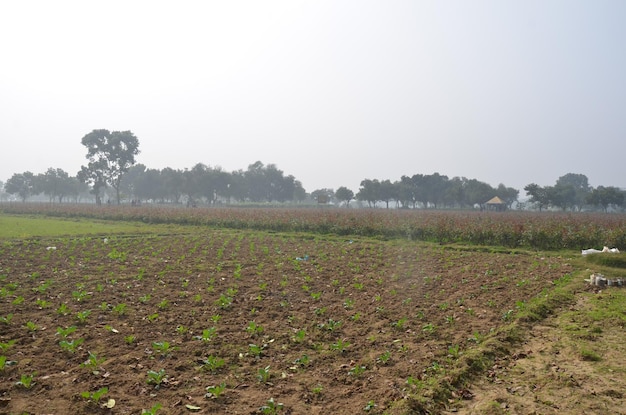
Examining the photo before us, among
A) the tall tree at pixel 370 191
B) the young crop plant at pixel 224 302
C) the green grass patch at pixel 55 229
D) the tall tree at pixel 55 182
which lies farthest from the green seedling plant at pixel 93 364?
the tall tree at pixel 55 182

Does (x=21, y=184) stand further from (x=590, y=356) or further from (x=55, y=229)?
(x=590, y=356)

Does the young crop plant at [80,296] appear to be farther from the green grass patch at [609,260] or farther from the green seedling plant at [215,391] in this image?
the green grass patch at [609,260]

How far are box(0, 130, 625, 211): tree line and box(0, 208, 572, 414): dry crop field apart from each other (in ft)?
237

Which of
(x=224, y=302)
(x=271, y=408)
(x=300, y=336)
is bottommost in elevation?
(x=271, y=408)

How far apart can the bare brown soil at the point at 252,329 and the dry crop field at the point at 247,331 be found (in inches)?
1.3

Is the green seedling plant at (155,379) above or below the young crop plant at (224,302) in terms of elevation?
below

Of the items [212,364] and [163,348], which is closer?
[212,364]

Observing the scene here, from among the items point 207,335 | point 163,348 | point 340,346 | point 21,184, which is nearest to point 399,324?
point 340,346

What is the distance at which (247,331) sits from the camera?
27.2ft

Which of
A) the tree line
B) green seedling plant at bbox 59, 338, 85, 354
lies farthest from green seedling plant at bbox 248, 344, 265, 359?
the tree line

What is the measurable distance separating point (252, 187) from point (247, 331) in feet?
381

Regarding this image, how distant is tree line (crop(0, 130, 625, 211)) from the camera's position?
84.1 m

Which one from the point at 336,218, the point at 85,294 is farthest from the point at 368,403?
the point at 336,218

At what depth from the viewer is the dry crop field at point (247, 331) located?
570 cm
